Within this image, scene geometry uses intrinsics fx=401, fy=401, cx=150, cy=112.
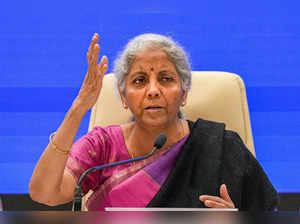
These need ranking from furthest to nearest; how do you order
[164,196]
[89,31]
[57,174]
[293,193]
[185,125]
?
1. [89,31]
2. [293,193]
3. [185,125]
4. [164,196]
5. [57,174]

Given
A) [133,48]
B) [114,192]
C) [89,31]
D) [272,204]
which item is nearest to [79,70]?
[89,31]

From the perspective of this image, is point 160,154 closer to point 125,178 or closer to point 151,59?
point 125,178

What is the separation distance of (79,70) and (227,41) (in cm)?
77

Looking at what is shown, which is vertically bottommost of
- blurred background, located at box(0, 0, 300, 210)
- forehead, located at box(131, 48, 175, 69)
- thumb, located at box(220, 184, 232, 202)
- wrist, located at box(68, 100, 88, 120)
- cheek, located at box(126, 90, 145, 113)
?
thumb, located at box(220, 184, 232, 202)

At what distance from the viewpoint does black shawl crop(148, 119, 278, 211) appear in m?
1.31

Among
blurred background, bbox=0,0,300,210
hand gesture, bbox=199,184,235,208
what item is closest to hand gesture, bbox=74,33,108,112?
hand gesture, bbox=199,184,235,208

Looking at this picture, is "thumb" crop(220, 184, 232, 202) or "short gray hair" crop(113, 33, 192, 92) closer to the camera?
"thumb" crop(220, 184, 232, 202)

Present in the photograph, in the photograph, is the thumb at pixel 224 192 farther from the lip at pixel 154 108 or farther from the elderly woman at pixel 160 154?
the lip at pixel 154 108

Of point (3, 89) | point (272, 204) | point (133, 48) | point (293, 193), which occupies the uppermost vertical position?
point (3, 89)

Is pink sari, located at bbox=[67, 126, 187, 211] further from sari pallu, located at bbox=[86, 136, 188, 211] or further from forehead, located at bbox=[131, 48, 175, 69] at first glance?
forehead, located at bbox=[131, 48, 175, 69]

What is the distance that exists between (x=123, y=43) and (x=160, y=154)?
2.67ft

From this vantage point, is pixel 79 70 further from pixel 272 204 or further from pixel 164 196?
pixel 272 204

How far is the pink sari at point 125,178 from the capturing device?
4.29ft

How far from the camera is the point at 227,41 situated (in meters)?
2.03
